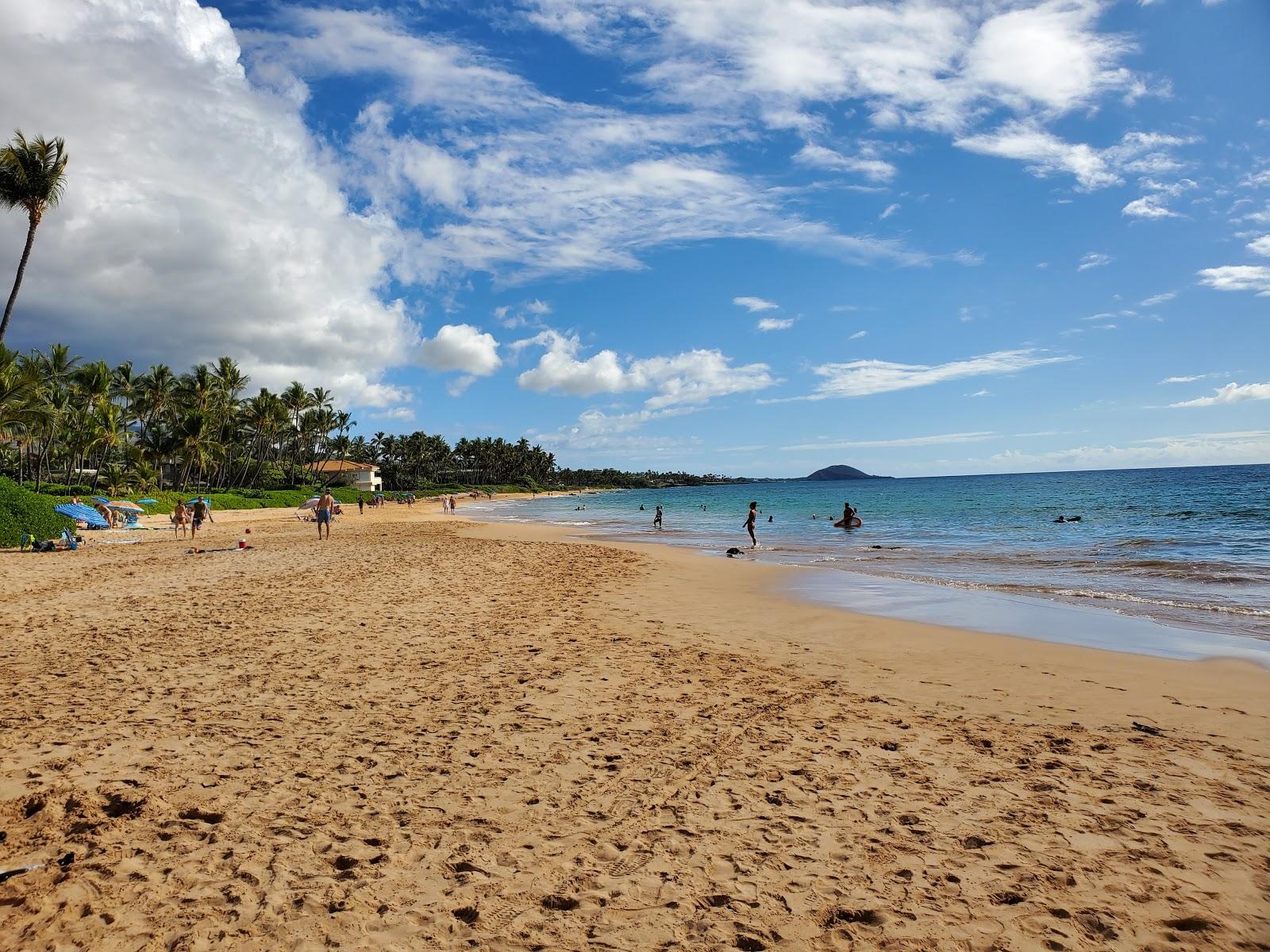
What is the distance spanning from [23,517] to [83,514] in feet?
Result: 19.5

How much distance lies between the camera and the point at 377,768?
492cm

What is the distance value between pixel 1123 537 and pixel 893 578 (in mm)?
16975

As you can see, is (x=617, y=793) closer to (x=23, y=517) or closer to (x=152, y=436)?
(x=23, y=517)

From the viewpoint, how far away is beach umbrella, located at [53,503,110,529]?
26725 millimetres

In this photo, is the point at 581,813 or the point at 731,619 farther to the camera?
the point at 731,619

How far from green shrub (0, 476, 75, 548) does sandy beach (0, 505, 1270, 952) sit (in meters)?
17.0

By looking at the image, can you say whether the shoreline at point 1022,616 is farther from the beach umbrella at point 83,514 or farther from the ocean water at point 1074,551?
the beach umbrella at point 83,514

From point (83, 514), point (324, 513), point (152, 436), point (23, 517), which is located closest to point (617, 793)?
point (324, 513)

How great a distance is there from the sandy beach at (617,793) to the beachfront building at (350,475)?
97.4 metres

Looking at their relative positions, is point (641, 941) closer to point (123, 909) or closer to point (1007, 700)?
point (123, 909)

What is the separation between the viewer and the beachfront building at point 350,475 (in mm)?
99875

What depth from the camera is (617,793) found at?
15.2 feet

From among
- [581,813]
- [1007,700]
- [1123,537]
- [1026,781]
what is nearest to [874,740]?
[1026,781]

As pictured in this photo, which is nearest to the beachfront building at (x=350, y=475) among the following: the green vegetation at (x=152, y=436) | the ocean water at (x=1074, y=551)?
the green vegetation at (x=152, y=436)
